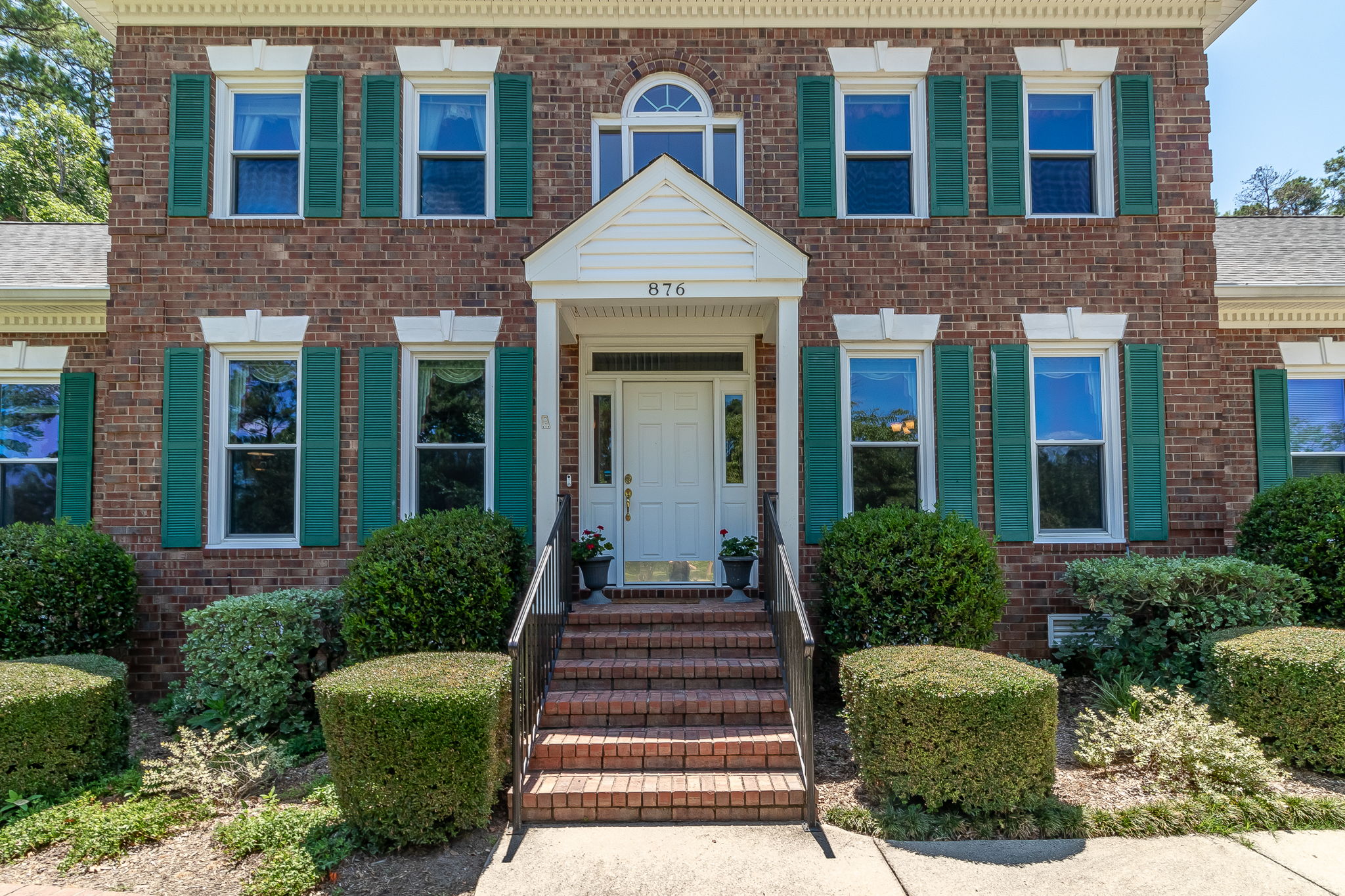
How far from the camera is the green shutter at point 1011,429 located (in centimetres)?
779

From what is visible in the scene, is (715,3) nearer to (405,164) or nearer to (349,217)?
(405,164)

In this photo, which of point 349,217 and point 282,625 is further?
point 349,217

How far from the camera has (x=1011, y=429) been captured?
7832 millimetres

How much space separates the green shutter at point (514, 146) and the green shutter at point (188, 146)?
272cm

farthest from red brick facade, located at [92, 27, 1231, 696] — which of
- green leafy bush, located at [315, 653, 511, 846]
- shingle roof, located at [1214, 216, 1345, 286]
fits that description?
green leafy bush, located at [315, 653, 511, 846]

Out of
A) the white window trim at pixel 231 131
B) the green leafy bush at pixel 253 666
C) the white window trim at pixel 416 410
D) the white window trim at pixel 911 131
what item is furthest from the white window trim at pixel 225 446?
the white window trim at pixel 911 131

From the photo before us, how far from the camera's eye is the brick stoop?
4.86 metres

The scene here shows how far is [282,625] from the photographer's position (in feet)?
21.8

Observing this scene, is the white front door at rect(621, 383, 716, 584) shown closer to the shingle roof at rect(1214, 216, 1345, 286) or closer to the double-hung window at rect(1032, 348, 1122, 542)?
the double-hung window at rect(1032, 348, 1122, 542)

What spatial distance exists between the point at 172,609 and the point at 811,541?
586 centimetres

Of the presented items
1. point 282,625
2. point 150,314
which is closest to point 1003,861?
point 282,625

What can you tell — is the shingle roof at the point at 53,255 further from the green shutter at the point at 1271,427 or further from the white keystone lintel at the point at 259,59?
the green shutter at the point at 1271,427

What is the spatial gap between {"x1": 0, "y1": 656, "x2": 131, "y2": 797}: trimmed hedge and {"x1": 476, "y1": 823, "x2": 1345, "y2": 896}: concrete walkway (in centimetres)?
291

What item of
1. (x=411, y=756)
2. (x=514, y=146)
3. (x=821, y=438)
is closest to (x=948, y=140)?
(x=821, y=438)
